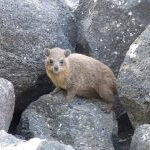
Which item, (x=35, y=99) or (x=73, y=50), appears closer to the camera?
(x=35, y=99)

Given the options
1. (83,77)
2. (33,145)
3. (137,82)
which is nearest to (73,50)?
(83,77)

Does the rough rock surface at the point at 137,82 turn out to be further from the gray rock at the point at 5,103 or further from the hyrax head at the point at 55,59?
the gray rock at the point at 5,103

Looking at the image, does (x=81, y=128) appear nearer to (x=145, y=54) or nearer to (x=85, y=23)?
(x=145, y=54)

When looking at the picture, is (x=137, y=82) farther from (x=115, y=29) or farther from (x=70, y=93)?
(x=115, y=29)

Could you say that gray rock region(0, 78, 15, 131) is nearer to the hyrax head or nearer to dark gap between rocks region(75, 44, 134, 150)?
the hyrax head

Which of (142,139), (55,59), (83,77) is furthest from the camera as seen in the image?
(83,77)

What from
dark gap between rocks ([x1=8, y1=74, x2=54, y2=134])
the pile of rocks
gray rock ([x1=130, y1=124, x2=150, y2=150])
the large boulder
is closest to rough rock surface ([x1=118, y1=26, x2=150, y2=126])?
the pile of rocks

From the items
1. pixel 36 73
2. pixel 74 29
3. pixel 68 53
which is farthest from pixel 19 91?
pixel 74 29
